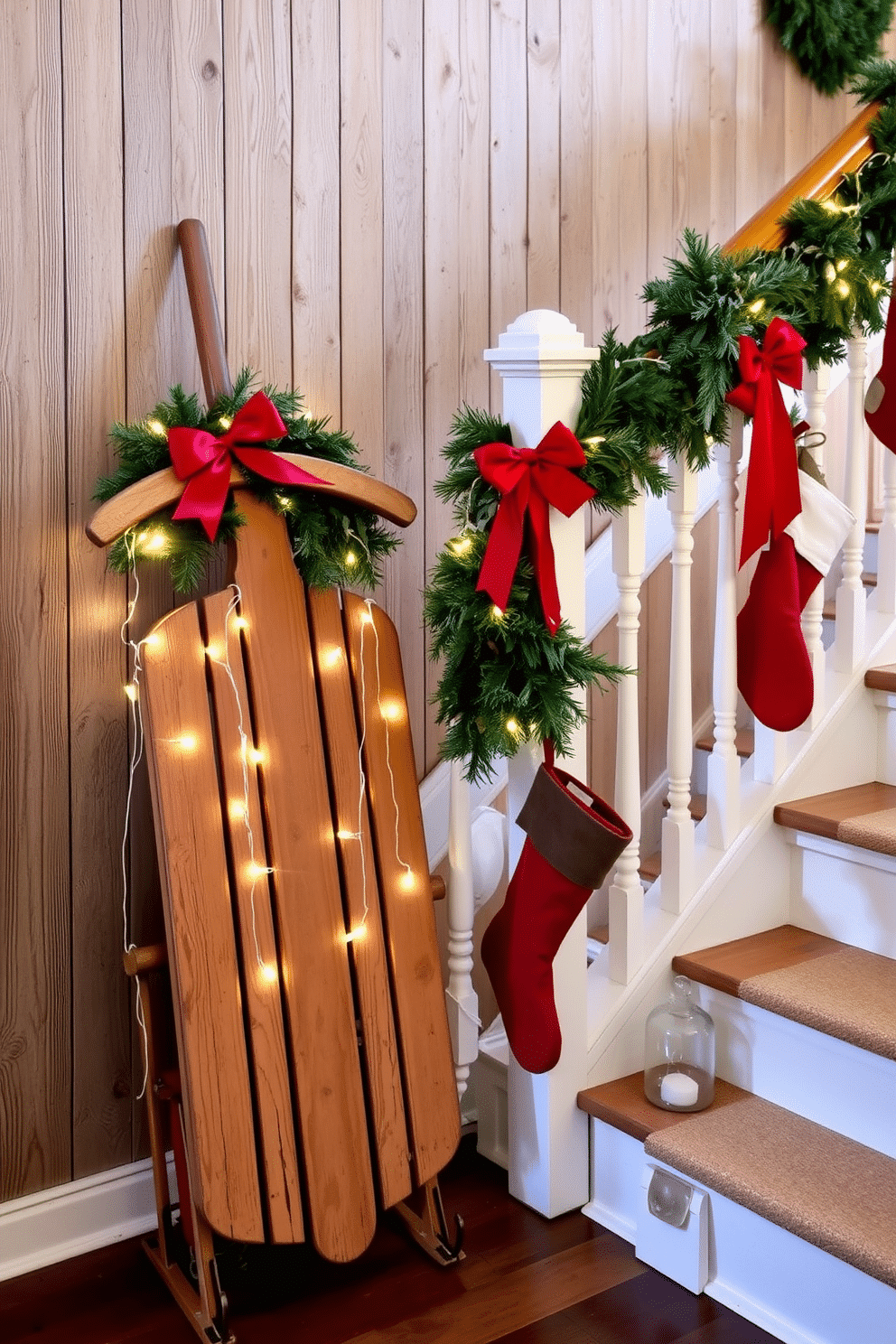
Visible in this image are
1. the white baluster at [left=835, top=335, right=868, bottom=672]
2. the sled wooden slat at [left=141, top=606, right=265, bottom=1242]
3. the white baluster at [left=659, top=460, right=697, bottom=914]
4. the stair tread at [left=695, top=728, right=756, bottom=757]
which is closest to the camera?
the sled wooden slat at [left=141, top=606, right=265, bottom=1242]

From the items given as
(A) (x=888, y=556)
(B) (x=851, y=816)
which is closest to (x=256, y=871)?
(B) (x=851, y=816)

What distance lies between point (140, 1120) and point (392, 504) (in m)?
1.06

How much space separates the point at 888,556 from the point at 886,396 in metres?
0.32

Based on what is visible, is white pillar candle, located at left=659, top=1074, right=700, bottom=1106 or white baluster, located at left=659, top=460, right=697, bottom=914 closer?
white pillar candle, located at left=659, top=1074, right=700, bottom=1106

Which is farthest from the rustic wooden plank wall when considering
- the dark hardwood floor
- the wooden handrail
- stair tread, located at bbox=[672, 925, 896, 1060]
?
stair tread, located at bbox=[672, 925, 896, 1060]

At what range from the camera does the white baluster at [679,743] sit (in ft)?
6.84

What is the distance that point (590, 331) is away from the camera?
2.51 metres

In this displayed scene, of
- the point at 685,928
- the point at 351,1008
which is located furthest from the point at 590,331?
the point at 351,1008

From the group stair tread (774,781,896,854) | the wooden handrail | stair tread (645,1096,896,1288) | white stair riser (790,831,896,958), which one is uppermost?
the wooden handrail

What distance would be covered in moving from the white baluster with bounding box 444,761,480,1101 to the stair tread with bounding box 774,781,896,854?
55 centimetres

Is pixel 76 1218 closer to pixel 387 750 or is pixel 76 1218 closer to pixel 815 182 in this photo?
pixel 387 750

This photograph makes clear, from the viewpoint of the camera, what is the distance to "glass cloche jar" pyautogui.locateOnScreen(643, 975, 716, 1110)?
1.97m

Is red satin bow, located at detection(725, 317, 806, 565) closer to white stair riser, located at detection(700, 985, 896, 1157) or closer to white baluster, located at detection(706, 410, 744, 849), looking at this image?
white baluster, located at detection(706, 410, 744, 849)

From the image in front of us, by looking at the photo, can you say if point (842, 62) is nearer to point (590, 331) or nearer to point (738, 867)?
point (590, 331)
